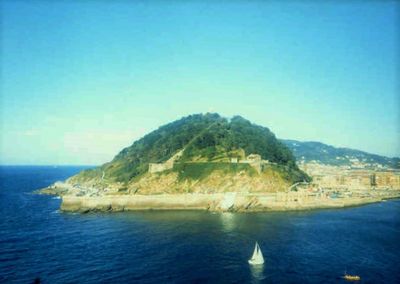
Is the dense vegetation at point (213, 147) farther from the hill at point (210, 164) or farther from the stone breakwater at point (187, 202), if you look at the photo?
the stone breakwater at point (187, 202)

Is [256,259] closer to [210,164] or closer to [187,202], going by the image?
[187,202]

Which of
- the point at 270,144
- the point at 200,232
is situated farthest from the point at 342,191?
the point at 200,232

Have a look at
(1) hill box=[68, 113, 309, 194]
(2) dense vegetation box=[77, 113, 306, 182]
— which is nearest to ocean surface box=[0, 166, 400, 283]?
(1) hill box=[68, 113, 309, 194]

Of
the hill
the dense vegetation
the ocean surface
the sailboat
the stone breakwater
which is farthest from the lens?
the dense vegetation

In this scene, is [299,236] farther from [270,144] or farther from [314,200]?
[270,144]

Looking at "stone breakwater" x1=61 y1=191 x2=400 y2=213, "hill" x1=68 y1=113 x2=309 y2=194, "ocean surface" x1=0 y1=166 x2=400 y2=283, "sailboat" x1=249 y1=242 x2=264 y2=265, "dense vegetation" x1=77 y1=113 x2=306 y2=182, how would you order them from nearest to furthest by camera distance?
"ocean surface" x1=0 y1=166 x2=400 y2=283 < "sailboat" x1=249 y1=242 x2=264 y2=265 < "stone breakwater" x1=61 y1=191 x2=400 y2=213 < "hill" x1=68 y1=113 x2=309 y2=194 < "dense vegetation" x1=77 y1=113 x2=306 y2=182

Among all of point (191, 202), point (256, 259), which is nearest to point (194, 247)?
point (256, 259)

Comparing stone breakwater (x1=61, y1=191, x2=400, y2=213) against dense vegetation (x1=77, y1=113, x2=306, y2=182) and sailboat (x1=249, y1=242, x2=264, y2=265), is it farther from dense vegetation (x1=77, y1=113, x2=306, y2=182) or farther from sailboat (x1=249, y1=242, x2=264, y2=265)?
sailboat (x1=249, y1=242, x2=264, y2=265)
